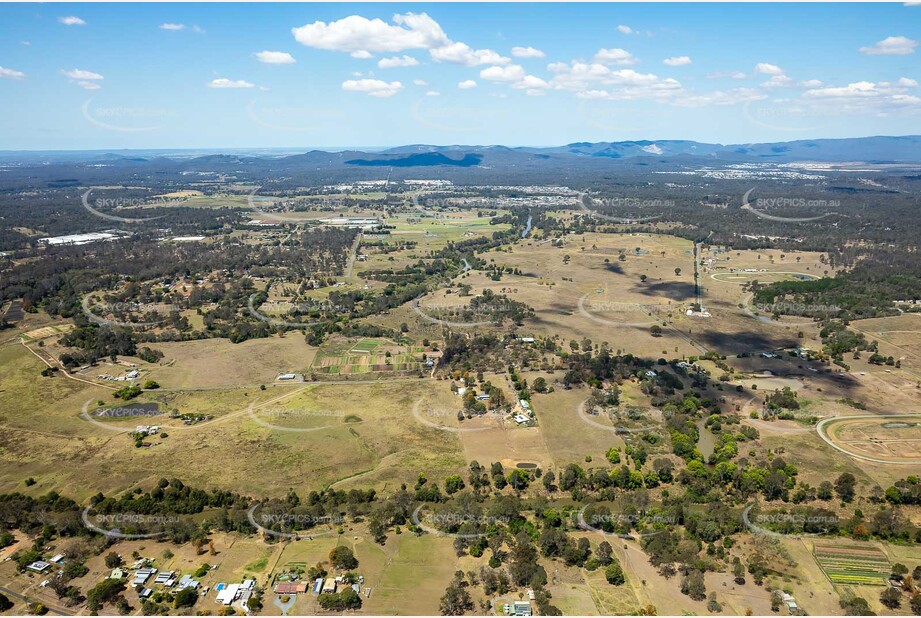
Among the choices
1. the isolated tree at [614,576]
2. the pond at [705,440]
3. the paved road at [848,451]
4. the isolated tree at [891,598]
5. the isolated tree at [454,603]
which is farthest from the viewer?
the pond at [705,440]

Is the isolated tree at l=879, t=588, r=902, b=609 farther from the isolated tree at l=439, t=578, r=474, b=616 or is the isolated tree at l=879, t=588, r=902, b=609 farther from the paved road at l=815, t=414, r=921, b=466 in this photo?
the isolated tree at l=439, t=578, r=474, b=616

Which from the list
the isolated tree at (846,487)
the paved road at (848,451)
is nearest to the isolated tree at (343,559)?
the isolated tree at (846,487)

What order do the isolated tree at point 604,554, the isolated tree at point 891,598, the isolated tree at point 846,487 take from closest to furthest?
1. the isolated tree at point 891,598
2. the isolated tree at point 604,554
3. the isolated tree at point 846,487

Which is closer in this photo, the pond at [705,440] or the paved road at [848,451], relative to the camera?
the paved road at [848,451]

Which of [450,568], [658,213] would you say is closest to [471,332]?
[450,568]

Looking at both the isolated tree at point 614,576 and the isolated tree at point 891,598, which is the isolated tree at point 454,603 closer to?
the isolated tree at point 614,576

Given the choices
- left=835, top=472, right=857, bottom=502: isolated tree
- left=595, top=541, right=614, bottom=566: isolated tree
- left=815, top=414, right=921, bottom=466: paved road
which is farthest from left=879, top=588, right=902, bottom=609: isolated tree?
left=815, top=414, right=921, bottom=466: paved road

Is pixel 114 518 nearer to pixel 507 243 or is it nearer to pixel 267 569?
pixel 267 569

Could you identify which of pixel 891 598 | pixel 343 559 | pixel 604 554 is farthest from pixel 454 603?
pixel 891 598

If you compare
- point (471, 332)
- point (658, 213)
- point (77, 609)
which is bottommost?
point (77, 609)

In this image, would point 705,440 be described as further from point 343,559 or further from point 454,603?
point 343,559

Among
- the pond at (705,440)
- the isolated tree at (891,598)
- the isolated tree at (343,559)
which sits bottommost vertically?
the isolated tree at (891,598)
